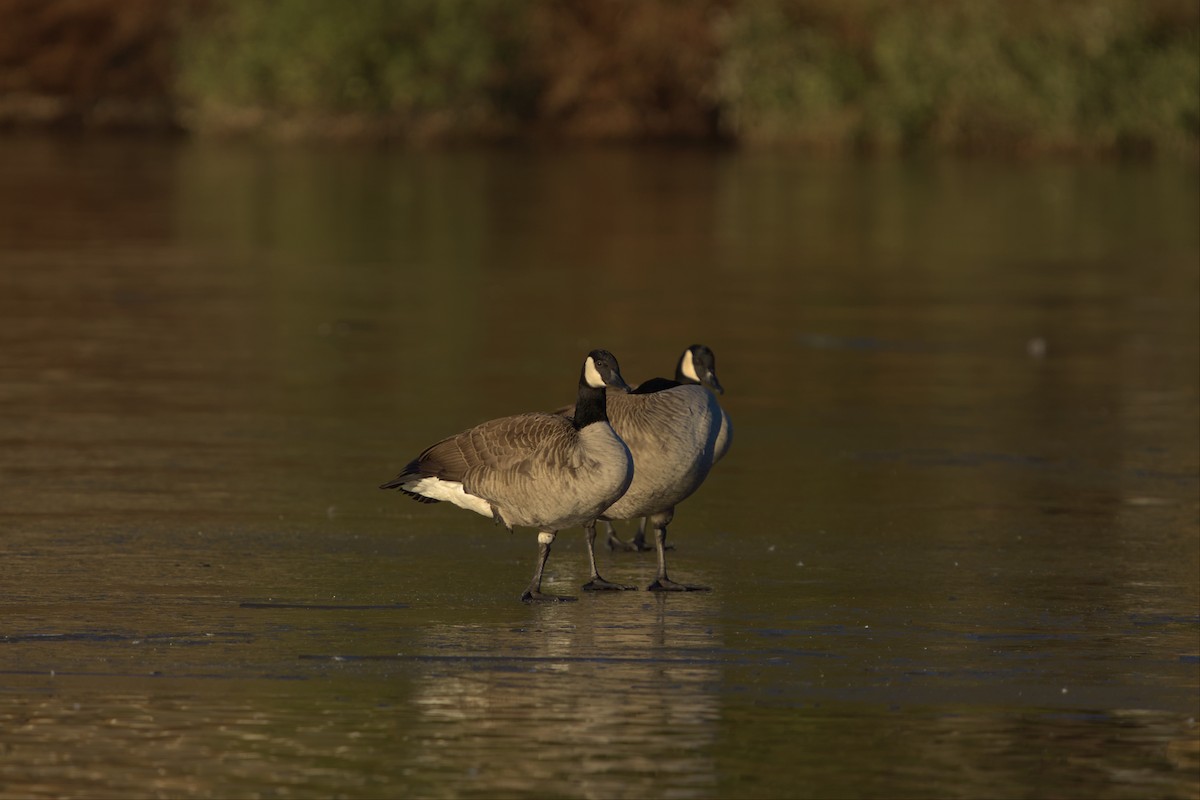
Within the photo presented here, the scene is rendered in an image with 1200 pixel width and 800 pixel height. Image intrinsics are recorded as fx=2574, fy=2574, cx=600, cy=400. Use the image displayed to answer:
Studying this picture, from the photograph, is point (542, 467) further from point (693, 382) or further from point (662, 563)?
point (693, 382)

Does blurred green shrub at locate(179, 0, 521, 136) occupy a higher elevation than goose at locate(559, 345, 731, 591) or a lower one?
higher

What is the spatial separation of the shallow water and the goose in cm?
28

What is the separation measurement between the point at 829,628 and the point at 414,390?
7.50m

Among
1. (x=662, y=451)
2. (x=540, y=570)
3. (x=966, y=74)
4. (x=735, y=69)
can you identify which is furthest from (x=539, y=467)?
(x=735, y=69)

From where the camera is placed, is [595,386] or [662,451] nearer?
[595,386]

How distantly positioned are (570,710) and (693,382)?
134 inches

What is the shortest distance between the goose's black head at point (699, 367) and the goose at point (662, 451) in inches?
19.3

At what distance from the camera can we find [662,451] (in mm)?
9930

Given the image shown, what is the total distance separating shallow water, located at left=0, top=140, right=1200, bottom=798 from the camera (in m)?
7.41

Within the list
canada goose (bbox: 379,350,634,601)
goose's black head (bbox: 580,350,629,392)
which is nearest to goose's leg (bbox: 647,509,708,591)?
canada goose (bbox: 379,350,634,601)

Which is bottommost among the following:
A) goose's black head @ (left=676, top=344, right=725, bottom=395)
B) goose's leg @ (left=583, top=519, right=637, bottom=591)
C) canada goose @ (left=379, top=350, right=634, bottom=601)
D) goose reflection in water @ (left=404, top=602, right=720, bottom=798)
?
goose reflection in water @ (left=404, top=602, right=720, bottom=798)

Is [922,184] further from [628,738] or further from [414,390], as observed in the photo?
[628,738]

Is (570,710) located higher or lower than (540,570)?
lower

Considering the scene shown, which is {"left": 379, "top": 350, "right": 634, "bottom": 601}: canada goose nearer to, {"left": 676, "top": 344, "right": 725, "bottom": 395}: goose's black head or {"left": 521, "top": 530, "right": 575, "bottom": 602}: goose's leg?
{"left": 521, "top": 530, "right": 575, "bottom": 602}: goose's leg
